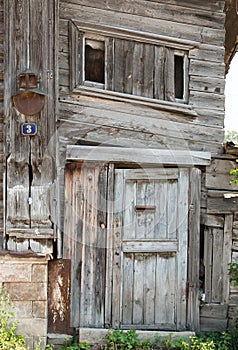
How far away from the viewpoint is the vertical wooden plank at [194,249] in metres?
6.27

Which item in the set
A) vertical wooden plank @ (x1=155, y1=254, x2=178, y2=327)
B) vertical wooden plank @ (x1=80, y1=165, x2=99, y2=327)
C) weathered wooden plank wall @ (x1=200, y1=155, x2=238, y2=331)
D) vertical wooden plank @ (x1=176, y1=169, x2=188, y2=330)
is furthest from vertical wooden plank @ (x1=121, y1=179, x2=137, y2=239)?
weathered wooden plank wall @ (x1=200, y1=155, x2=238, y2=331)

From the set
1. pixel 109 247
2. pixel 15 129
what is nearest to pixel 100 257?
pixel 109 247

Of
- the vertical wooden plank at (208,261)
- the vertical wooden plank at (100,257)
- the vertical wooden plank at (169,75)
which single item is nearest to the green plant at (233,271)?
the vertical wooden plank at (208,261)

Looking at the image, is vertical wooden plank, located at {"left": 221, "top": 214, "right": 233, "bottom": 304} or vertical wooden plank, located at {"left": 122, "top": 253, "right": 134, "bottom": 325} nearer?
vertical wooden plank, located at {"left": 122, "top": 253, "right": 134, "bottom": 325}

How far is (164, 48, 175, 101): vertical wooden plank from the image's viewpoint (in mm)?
6332

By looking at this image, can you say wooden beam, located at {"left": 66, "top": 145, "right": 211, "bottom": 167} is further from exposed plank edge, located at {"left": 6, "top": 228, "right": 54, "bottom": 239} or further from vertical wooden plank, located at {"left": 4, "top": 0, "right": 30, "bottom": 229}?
exposed plank edge, located at {"left": 6, "top": 228, "right": 54, "bottom": 239}

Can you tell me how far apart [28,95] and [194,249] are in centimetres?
295

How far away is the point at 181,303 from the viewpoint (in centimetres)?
626

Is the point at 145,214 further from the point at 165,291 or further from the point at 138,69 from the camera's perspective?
the point at 138,69

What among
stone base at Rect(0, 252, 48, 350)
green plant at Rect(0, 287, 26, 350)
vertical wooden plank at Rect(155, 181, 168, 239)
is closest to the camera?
green plant at Rect(0, 287, 26, 350)

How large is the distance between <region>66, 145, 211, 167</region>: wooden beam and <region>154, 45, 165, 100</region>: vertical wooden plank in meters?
0.78

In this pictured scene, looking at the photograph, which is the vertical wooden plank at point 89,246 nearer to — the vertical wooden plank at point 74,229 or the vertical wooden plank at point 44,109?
the vertical wooden plank at point 74,229

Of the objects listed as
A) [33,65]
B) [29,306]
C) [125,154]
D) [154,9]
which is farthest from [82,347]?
[154,9]

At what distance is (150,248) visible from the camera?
6172 millimetres
